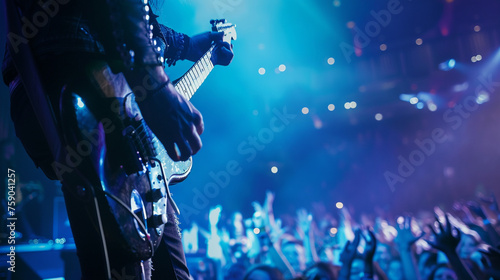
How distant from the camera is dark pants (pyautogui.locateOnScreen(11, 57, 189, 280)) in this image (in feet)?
2.99

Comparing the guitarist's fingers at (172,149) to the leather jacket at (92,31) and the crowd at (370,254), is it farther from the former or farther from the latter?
the crowd at (370,254)

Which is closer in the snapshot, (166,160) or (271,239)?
(166,160)

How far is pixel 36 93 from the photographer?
957 millimetres

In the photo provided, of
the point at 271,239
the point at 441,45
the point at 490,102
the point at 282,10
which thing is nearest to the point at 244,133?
the point at 282,10

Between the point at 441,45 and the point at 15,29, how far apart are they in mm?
16441

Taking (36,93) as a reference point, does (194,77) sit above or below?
above

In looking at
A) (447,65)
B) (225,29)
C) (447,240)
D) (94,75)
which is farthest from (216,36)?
(447,65)

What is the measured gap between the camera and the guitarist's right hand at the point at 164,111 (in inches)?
38.3

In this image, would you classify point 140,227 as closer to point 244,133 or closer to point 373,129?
point 244,133

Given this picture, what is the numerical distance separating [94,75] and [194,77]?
830 mm

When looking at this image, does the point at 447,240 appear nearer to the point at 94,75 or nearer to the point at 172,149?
the point at 172,149

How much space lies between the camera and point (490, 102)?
15.0m

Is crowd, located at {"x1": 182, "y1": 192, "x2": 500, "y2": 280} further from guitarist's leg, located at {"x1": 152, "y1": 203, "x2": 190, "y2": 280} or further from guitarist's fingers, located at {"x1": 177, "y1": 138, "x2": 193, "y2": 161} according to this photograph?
guitarist's fingers, located at {"x1": 177, "y1": 138, "x2": 193, "y2": 161}

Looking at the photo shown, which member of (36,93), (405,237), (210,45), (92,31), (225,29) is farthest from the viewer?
(405,237)
